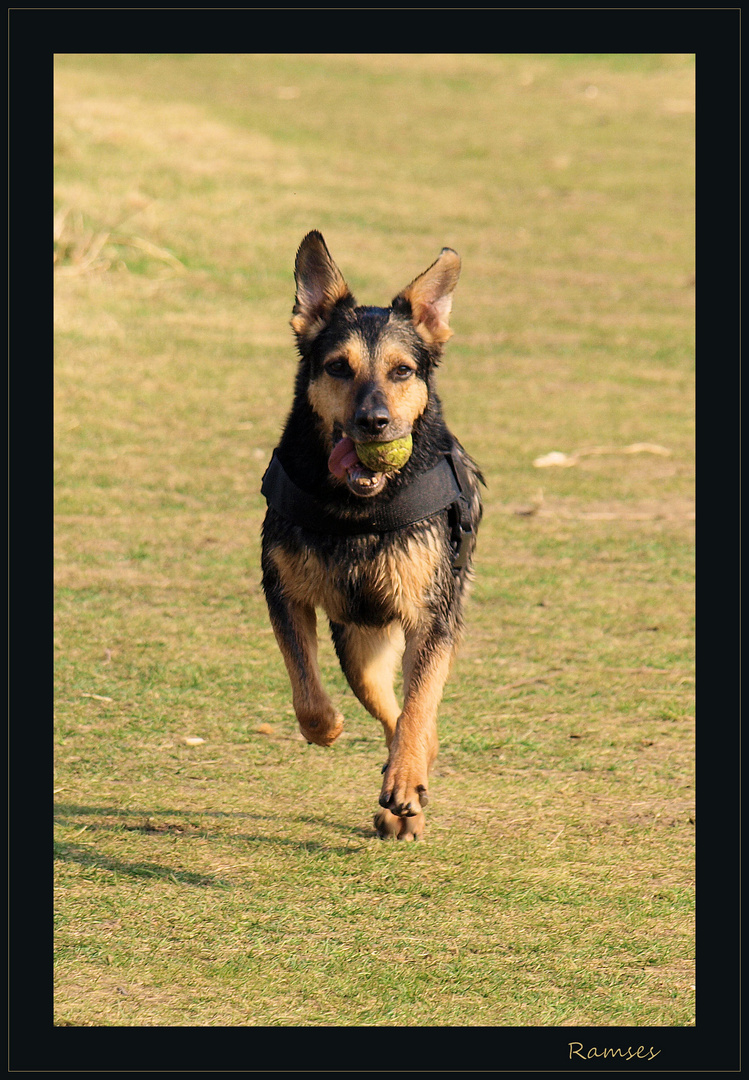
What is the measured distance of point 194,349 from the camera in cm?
1419

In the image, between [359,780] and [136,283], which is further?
[136,283]

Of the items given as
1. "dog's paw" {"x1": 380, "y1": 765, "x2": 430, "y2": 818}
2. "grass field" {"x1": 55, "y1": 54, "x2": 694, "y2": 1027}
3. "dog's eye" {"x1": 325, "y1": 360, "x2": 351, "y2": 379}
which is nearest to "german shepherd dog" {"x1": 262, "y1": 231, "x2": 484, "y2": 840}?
"dog's eye" {"x1": 325, "y1": 360, "x2": 351, "y2": 379}

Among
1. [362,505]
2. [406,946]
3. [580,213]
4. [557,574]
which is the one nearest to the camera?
[406,946]

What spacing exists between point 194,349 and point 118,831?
31.3 ft

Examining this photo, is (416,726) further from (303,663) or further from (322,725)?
(303,663)

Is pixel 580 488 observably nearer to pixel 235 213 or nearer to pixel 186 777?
pixel 186 777

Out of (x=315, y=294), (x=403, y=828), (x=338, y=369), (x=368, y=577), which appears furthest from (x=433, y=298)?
(x=403, y=828)

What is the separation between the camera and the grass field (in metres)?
4.40

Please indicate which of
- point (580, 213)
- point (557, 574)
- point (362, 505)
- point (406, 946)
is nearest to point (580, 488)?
point (557, 574)

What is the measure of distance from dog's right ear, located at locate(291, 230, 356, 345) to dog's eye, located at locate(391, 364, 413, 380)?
388 mm

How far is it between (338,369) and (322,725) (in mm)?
1322

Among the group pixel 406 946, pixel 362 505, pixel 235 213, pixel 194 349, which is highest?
pixel 235 213

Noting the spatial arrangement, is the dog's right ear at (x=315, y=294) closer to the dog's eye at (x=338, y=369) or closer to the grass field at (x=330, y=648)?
the dog's eye at (x=338, y=369)

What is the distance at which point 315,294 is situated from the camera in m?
5.19
